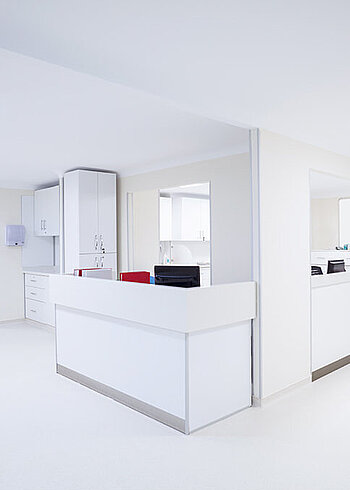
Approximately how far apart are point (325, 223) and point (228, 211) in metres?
4.92

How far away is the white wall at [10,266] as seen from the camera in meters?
6.89

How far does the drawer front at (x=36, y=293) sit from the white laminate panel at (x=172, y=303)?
287cm

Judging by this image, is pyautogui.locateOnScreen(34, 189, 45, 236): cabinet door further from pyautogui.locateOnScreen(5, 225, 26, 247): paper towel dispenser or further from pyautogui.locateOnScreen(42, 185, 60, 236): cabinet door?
pyautogui.locateOnScreen(5, 225, 26, 247): paper towel dispenser

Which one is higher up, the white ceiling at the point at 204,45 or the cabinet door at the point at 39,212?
the white ceiling at the point at 204,45

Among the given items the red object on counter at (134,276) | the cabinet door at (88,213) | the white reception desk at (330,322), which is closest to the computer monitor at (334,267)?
the white reception desk at (330,322)

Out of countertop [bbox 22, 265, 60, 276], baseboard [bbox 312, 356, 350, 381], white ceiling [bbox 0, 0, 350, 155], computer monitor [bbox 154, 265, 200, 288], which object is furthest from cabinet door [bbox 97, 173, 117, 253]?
baseboard [bbox 312, 356, 350, 381]

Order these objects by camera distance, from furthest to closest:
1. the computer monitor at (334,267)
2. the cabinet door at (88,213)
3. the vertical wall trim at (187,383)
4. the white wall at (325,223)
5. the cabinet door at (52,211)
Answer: the white wall at (325,223) → the cabinet door at (52,211) → the cabinet door at (88,213) → the computer monitor at (334,267) → the vertical wall trim at (187,383)

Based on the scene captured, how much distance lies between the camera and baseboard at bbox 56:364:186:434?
303cm

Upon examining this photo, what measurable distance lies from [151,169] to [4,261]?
3051 mm

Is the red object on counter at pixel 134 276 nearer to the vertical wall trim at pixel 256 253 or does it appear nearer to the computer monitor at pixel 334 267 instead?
the vertical wall trim at pixel 256 253

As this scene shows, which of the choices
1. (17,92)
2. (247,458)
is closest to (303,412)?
(247,458)

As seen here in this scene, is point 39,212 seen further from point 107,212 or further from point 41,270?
point 107,212

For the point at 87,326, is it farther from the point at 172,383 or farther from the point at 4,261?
the point at 4,261

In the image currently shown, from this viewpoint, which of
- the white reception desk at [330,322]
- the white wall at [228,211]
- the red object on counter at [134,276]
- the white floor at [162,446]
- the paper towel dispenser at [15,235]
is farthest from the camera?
the paper towel dispenser at [15,235]
